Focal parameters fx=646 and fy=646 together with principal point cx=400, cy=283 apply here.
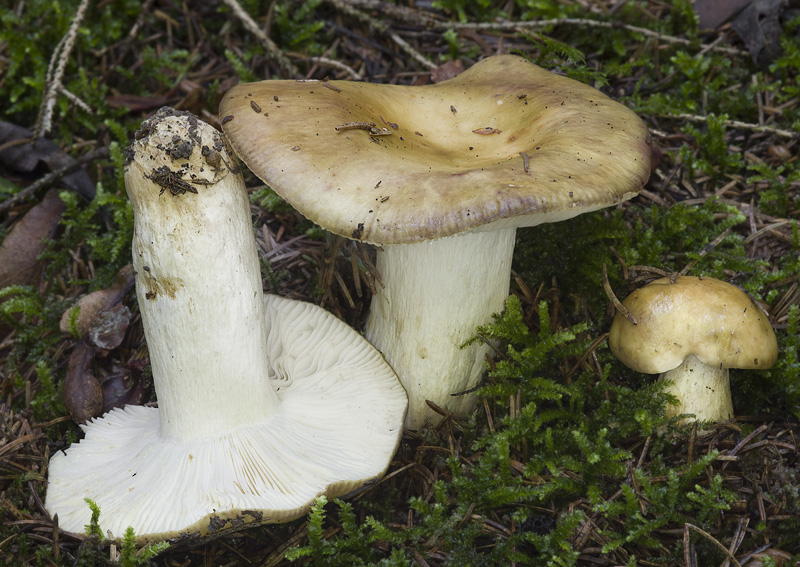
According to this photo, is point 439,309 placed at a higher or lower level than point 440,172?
lower

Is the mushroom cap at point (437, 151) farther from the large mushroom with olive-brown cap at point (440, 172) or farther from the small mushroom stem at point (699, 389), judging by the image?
the small mushroom stem at point (699, 389)

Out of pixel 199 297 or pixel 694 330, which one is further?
pixel 694 330

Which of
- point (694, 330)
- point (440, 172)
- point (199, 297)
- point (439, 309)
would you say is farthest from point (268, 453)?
point (694, 330)

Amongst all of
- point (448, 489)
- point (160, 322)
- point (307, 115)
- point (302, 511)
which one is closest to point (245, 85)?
point (307, 115)

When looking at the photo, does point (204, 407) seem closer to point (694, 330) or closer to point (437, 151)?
point (437, 151)

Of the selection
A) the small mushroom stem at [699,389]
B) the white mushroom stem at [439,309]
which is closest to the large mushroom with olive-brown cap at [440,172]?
the white mushroom stem at [439,309]

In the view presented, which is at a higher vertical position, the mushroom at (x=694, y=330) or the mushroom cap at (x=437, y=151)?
the mushroom cap at (x=437, y=151)

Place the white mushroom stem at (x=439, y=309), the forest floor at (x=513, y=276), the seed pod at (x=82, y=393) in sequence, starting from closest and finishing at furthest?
the forest floor at (x=513, y=276) → the white mushroom stem at (x=439, y=309) → the seed pod at (x=82, y=393)
